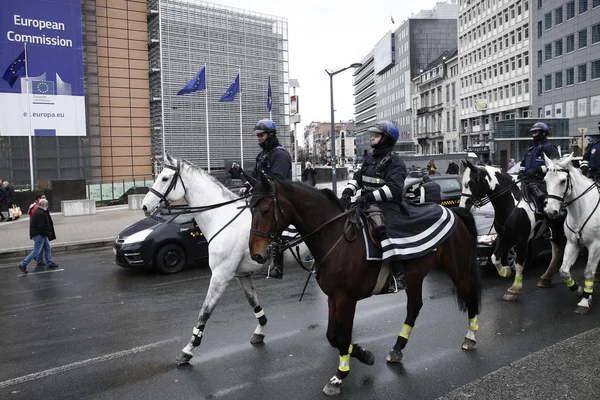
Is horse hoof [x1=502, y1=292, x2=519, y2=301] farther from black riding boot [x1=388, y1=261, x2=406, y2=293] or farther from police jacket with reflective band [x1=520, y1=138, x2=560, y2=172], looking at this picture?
black riding boot [x1=388, y1=261, x2=406, y2=293]

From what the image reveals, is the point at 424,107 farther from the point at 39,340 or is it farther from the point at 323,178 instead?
the point at 39,340

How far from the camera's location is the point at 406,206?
546 centimetres

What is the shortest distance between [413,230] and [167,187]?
3292 millimetres

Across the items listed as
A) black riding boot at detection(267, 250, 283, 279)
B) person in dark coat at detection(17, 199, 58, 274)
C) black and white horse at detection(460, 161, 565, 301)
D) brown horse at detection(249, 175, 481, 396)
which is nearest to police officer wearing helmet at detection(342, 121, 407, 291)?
brown horse at detection(249, 175, 481, 396)

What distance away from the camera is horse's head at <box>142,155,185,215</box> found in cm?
671

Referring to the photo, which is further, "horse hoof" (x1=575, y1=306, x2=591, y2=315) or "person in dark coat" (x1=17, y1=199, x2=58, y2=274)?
"person in dark coat" (x1=17, y1=199, x2=58, y2=274)

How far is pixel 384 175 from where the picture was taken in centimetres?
529

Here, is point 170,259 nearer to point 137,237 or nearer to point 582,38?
point 137,237

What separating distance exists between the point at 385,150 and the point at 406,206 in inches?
25.2

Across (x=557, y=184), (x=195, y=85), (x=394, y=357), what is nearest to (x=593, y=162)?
(x=557, y=184)

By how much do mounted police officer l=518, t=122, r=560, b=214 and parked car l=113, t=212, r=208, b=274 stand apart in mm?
6872

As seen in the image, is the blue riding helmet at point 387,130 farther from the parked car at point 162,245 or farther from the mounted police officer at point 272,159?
the parked car at point 162,245

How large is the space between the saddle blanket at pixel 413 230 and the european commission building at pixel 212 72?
3975 centimetres

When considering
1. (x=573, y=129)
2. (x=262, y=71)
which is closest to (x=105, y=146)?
(x=262, y=71)
